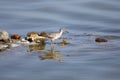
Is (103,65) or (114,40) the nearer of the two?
(103,65)

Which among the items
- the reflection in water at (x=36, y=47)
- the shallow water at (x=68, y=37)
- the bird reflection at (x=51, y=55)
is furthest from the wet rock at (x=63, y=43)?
the bird reflection at (x=51, y=55)

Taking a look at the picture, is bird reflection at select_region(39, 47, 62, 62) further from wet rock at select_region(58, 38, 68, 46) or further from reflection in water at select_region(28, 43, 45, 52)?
wet rock at select_region(58, 38, 68, 46)

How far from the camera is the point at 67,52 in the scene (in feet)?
57.1

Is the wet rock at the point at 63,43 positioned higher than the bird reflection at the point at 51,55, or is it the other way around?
the wet rock at the point at 63,43

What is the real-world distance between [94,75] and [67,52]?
10.3 feet

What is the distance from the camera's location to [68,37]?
810 inches

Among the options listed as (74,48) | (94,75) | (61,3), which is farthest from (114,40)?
(61,3)

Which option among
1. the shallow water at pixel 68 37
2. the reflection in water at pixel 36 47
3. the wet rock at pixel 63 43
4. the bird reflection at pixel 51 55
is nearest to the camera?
the shallow water at pixel 68 37

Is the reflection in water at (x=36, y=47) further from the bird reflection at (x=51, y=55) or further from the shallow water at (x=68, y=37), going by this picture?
the bird reflection at (x=51, y=55)

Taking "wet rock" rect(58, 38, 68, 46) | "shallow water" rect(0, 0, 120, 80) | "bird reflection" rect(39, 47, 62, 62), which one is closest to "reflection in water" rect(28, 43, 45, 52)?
"shallow water" rect(0, 0, 120, 80)

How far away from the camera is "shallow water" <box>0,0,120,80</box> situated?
48.4 feet

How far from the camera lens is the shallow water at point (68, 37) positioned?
1475 cm

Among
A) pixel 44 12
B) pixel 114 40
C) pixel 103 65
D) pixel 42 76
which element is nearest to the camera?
pixel 42 76

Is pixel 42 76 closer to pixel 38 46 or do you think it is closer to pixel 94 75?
pixel 94 75
